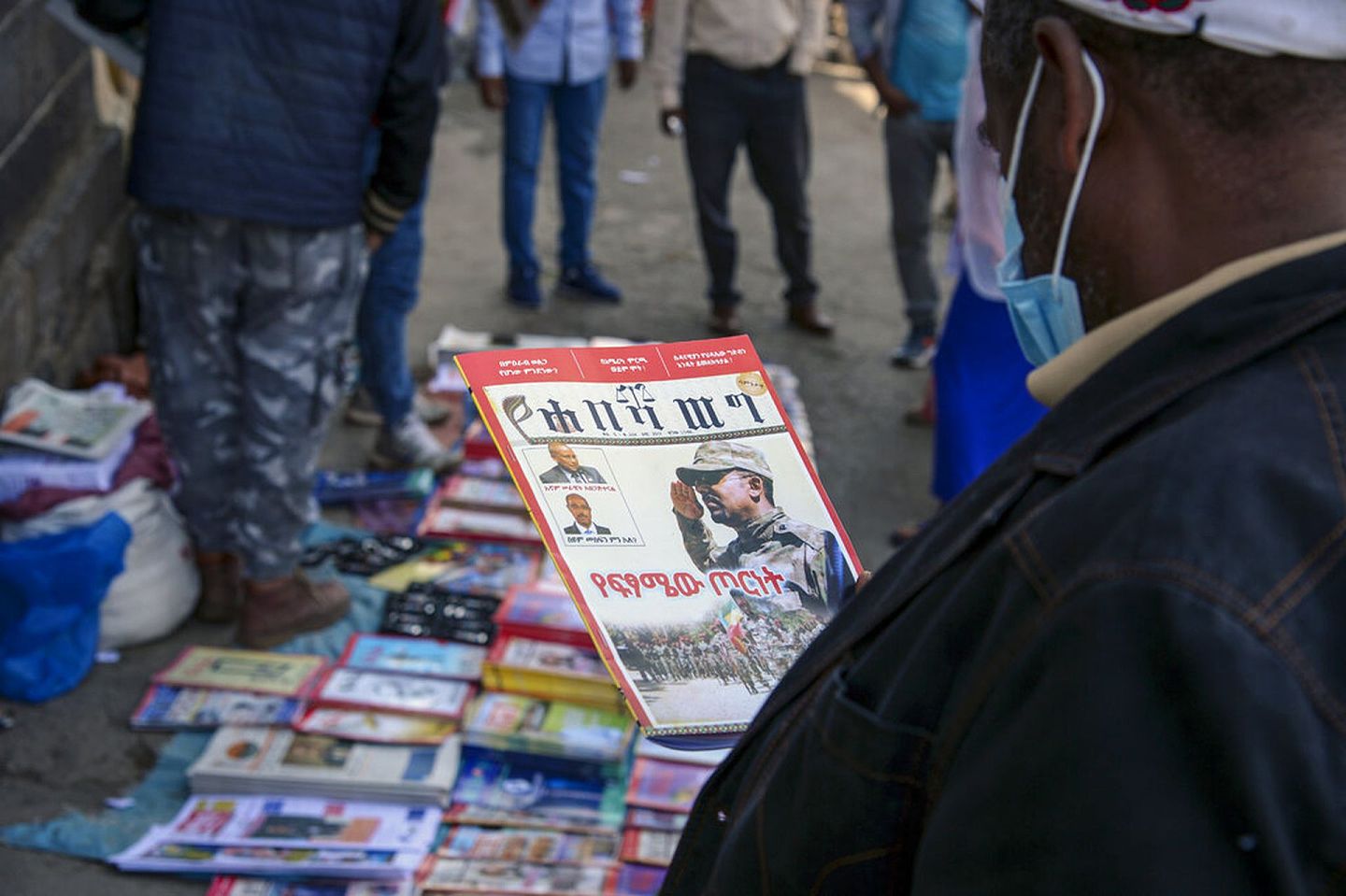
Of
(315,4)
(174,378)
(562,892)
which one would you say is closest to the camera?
(562,892)

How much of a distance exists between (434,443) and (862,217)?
3.60 m

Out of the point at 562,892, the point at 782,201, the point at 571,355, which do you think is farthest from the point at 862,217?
the point at 571,355

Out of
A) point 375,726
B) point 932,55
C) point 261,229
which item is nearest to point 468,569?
point 375,726

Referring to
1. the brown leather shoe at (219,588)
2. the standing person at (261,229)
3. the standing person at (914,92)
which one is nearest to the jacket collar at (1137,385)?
the standing person at (261,229)

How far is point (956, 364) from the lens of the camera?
3371 mm

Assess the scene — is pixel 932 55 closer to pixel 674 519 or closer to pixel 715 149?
pixel 715 149

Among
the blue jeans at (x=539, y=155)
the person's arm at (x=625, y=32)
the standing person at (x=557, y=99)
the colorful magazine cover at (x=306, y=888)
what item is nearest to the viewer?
the colorful magazine cover at (x=306, y=888)

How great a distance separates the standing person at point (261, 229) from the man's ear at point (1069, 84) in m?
2.20

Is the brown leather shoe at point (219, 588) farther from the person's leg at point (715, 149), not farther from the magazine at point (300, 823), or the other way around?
the person's leg at point (715, 149)

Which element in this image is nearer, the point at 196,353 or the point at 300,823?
the point at 300,823

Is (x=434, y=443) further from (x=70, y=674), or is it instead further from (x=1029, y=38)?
(x=1029, y=38)

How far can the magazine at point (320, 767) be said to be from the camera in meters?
2.71

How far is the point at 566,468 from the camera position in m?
1.22

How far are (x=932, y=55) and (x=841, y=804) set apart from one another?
4.10 meters
